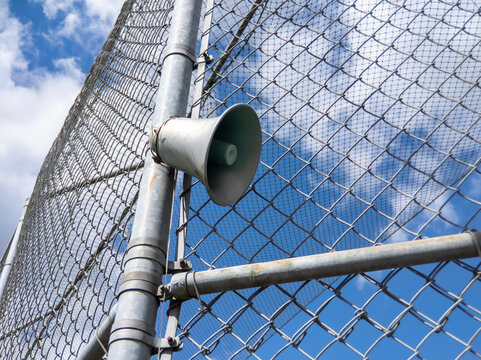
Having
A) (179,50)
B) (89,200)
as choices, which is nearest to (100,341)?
(179,50)

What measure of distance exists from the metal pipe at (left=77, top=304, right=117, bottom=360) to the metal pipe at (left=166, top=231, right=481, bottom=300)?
22cm

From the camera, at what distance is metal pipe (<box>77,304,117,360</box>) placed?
1.66 meters

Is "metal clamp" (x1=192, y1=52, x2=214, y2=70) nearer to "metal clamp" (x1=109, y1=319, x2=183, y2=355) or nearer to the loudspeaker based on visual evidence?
the loudspeaker

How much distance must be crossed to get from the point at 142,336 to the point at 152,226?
0.34 metres

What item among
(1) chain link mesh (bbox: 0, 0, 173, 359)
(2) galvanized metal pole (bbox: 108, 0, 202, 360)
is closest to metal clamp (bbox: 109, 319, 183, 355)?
(2) galvanized metal pole (bbox: 108, 0, 202, 360)

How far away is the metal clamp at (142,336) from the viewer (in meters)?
1.48

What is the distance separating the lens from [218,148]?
5.66ft

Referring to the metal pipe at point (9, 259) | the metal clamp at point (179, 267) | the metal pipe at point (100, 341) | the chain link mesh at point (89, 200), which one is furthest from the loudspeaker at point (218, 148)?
the metal pipe at point (9, 259)

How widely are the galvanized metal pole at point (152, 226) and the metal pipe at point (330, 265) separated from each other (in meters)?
0.09

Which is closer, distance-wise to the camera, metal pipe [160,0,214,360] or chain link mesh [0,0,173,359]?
metal pipe [160,0,214,360]

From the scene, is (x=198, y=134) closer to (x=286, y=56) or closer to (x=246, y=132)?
(x=246, y=132)

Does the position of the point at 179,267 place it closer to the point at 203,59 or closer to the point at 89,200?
the point at 203,59

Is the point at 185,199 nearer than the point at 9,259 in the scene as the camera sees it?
Yes

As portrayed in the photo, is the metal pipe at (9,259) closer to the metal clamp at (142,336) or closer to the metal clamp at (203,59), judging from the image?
the metal clamp at (203,59)
